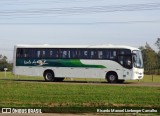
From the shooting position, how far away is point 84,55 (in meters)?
39.4

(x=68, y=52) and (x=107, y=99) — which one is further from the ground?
(x=68, y=52)

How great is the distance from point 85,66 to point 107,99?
64.6ft

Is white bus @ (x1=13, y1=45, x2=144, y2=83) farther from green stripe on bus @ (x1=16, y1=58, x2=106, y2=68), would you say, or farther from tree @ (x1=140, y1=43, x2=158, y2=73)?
tree @ (x1=140, y1=43, x2=158, y2=73)

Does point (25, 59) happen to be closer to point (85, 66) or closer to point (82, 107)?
point (85, 66)

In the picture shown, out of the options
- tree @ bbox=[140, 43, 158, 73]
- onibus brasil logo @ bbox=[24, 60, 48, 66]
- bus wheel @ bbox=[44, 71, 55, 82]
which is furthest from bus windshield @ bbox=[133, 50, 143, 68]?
tree @ bbox=[140, 43, 158, 73]

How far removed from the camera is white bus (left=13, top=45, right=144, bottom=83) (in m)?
38.1

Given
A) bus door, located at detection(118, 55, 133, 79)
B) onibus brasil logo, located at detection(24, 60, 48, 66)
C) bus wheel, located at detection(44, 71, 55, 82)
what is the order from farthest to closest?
→ onibus brasil logo, located at detection(24, 60, 48, 66), bus wheel, located at detection(44, 71, 55, 82), bus door, located at detection(118, 55, 133, 79)

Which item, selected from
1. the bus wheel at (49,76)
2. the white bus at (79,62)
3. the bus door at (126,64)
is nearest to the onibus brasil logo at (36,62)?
the white bus at (79,62)

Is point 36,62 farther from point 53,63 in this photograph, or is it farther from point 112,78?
point 112,78

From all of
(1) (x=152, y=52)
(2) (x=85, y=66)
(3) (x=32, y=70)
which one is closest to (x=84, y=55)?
(2) (x=85, y=66)

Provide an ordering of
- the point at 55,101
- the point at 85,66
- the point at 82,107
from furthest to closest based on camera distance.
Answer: the point at 85,66 → the point at 55,101 → the point at 82,107

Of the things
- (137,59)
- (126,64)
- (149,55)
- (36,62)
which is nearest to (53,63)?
(36,62)

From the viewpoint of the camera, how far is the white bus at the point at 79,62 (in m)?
38.1

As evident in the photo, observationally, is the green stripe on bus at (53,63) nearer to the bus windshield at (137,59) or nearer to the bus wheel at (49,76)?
the bus wheel at (49,76)
